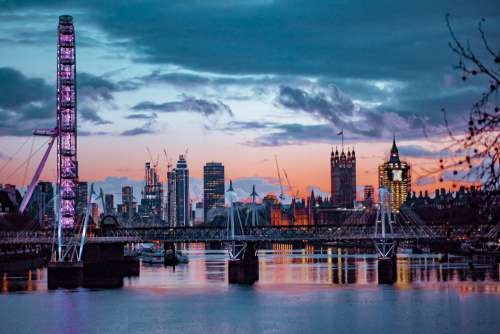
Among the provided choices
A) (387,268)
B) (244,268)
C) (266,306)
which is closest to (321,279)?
(387,268)

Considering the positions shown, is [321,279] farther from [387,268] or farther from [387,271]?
[387,271]

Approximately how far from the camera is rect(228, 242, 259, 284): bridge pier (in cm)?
11781

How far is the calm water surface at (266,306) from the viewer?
2682 inches

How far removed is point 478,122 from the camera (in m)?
8.92

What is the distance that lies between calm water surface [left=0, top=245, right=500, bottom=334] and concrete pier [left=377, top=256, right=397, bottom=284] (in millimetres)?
1720

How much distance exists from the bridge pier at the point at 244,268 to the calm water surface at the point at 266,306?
5.63ft

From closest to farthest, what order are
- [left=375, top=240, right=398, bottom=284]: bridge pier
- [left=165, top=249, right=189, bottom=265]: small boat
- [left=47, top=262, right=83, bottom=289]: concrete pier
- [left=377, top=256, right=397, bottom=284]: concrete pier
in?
1. [left=47, top=262, right=83, bottom=289]: concrete pier
2. [left=377, top=256, right=397, bottom=284]: concrete pier
3. [left=375, top=240, right=398, bottom=284]: bridge pier
4. [left=165, top=249, right=189, bottom=265]: small boat

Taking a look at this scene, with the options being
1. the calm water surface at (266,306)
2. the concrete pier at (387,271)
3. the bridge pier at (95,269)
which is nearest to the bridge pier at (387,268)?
the concrete pier at (387,271)

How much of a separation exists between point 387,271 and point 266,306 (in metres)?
35.6

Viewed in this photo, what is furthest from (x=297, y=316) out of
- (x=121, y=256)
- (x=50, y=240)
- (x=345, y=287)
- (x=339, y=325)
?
(x=121, y=256)

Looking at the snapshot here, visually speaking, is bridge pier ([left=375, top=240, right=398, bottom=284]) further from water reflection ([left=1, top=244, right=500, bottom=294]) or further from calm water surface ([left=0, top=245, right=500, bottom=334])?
calm water surface ([left=0, top=245, right=500, bottom=334])

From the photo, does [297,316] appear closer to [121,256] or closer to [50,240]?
[50,240]

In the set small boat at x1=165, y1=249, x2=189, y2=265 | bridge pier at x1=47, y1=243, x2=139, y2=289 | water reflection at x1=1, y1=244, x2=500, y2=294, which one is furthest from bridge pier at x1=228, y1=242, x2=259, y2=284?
small boat at x1=165, y1=249, x2=189, y2=265

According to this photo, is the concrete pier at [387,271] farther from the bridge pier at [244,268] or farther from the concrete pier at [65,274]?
the concrete pier at [65,274]
